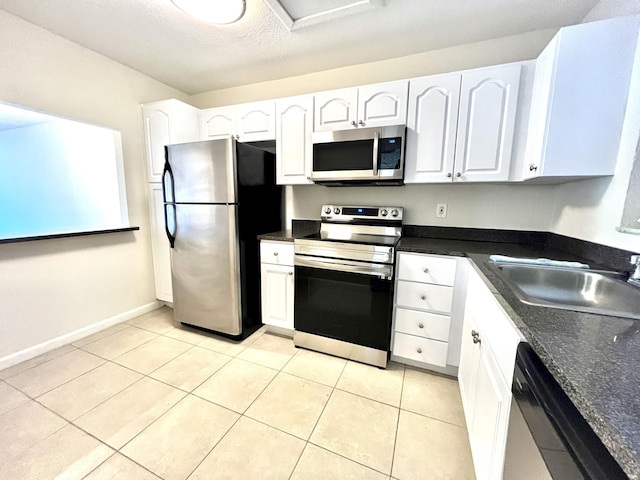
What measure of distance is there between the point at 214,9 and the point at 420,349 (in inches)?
99.3

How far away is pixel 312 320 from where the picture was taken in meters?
2.01

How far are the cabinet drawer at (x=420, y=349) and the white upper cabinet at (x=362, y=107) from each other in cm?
155

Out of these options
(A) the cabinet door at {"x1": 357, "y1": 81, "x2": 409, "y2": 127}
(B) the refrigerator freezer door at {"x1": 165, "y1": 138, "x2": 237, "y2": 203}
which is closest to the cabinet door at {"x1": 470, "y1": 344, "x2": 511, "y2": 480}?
→ (A) the cabinet door at {"x1": 357, "y1": 81, "x2": 409, "y2": 127}

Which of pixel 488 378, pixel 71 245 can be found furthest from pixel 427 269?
pixel 71 245

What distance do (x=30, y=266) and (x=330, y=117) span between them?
8.27 ft

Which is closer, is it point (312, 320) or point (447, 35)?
point (447, 35)

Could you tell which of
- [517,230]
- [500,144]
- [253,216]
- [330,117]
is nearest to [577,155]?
[500,144]

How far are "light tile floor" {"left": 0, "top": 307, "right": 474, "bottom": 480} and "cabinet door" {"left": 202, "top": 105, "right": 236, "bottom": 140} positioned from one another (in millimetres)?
1965

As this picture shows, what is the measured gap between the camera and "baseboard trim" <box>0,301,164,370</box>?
5.97ft

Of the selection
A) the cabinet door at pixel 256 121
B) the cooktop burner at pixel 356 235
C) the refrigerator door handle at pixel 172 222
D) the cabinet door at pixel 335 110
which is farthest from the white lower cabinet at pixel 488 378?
the refrigerator door handle at pixel 172 222

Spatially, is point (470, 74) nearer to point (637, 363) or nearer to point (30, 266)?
point (637, 363)

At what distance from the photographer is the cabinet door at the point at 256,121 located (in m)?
2.22

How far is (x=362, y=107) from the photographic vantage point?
1913mm

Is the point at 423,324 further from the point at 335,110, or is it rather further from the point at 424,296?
the point at 335,110
